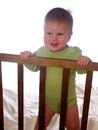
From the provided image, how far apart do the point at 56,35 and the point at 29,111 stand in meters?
0.61

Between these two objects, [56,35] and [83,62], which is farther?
[56,35]

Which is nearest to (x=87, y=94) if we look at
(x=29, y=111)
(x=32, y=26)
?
(x=29, y=111)

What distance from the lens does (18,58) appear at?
40.4 inches

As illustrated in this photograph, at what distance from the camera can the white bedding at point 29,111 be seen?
146 centimetres

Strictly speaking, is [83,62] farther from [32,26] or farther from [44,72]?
[32,26]

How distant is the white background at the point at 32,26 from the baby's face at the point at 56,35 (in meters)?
0.99

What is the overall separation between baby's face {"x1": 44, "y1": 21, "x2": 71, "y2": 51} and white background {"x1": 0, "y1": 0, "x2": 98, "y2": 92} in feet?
3.26

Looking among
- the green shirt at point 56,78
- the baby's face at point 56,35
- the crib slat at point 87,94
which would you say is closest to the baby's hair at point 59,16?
the baby's face at point 56,35

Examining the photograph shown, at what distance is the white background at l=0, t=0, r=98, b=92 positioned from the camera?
2146mm

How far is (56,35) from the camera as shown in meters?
1.10

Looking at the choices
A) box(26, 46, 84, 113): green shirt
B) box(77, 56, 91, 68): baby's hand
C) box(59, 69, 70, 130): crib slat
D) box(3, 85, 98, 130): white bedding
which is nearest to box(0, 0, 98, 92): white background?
box(3, 85, 98, 130): white bedding

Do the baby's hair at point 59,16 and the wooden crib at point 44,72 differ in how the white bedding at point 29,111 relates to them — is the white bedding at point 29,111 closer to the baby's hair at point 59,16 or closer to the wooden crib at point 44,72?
the wooden crib at point 44,72

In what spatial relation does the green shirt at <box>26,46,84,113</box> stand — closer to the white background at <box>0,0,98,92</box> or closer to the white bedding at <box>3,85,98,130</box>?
the white bedding at <box>3,85,98,130</box>

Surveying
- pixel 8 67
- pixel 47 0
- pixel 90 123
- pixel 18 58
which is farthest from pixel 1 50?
pixel 18 58
